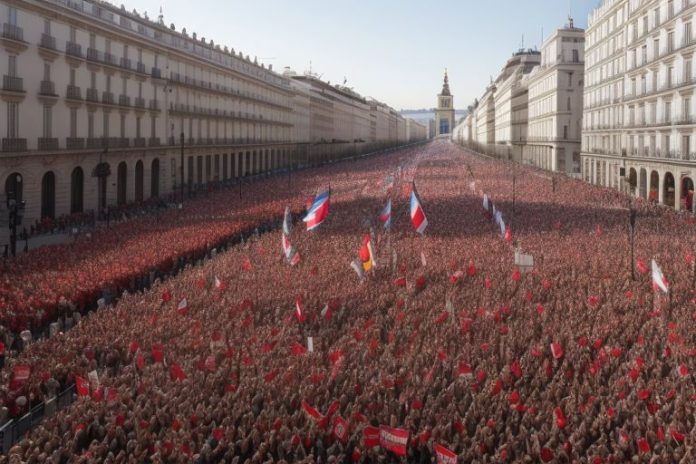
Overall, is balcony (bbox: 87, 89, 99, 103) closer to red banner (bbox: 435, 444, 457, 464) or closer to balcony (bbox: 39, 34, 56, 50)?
balcony (bbox: 39, 34, 56, 50)

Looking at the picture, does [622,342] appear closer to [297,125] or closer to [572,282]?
[572,282]

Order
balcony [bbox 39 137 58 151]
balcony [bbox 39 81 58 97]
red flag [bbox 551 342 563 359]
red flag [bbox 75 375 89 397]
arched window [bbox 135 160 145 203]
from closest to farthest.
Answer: red flag [bbox 75 375 89 397] < red flag [bbox 551 342 563 359] < balcony [bbox 39 137 58 151] < balcony [bbox 39 81 58 97] < arched window [bbox 135 160 145 203]

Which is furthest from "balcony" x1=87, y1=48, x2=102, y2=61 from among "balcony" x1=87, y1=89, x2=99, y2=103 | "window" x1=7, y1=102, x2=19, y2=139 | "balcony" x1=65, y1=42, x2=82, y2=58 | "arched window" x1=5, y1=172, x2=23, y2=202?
"arched window" x1=5, y1=172, x2=23, y2=202

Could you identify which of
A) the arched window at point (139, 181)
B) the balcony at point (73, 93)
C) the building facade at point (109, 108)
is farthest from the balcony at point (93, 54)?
the arched window at point (139, 181)

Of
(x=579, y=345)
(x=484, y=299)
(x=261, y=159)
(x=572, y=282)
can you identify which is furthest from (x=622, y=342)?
(x=261, y=159)

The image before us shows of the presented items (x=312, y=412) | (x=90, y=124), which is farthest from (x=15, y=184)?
(x=312, y=412)

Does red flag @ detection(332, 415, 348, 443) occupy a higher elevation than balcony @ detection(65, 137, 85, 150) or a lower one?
lower

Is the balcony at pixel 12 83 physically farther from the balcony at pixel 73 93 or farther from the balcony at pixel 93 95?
the balcony at pixel 93 95
